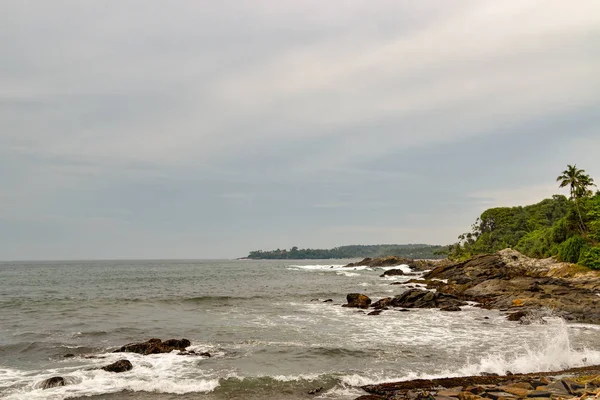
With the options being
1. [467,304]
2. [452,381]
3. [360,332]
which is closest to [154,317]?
[360,332]

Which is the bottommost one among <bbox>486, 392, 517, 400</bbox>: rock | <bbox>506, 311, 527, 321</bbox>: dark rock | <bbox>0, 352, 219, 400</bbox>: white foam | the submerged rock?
<bbox>506, 311, 527, 321</bbox>: dark rock

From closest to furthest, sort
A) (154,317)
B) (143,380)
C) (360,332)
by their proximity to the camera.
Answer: (143,380)
(360,332)
(154,317)

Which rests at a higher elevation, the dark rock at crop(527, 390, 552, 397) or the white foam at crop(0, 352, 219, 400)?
the dark rock at crop(527, 390, 552, 397)

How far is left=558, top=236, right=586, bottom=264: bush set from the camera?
2105 inches

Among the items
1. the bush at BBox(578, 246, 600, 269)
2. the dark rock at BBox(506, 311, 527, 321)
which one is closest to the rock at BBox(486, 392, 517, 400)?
the dark rock at BBox(506, 311, 527, 321)

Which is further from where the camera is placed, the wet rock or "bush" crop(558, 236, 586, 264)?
"bush" crop(558, 236, 586, 264)

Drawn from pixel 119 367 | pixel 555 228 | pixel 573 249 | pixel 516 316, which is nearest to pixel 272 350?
pixel 119 367

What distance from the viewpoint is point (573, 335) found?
24.9 meters

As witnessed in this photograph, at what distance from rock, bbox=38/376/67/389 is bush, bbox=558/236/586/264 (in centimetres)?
5839

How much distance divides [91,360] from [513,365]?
2024 centimetres

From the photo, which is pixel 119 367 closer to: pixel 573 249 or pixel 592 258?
pixel 592 258

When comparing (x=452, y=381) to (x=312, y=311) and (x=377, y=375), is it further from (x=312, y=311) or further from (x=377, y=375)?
(x=312, y=311)

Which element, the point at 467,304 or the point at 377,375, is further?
the point at 467,304

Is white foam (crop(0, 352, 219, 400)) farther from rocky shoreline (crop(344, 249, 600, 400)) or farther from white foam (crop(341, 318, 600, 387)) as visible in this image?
rocky shoreline (crop(344, 249, 600, 400))
